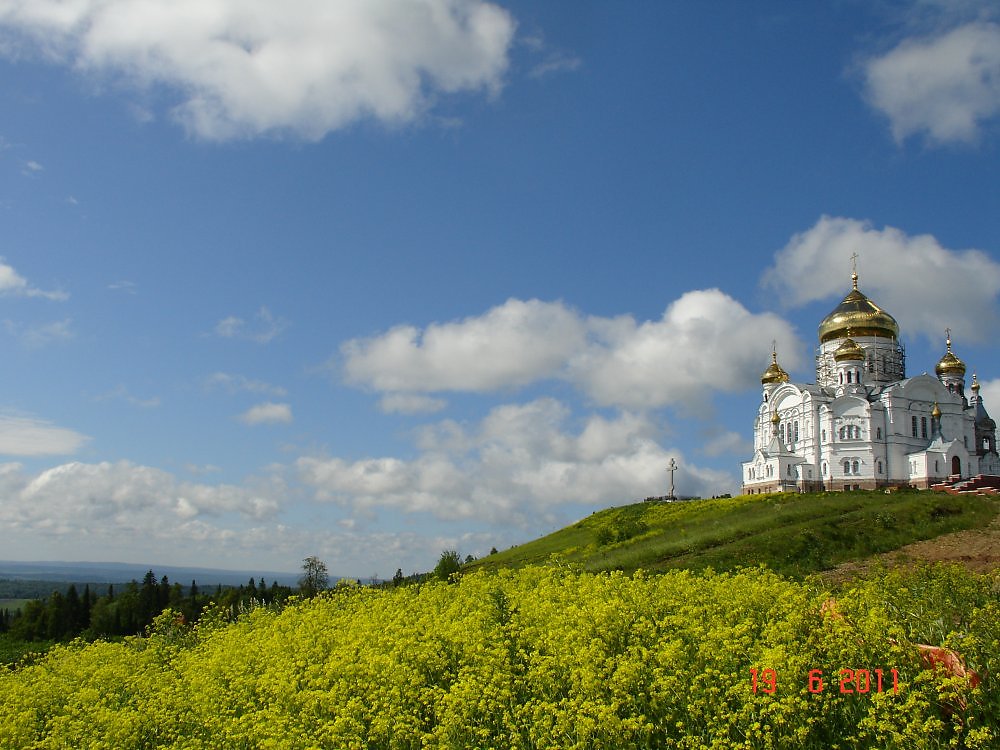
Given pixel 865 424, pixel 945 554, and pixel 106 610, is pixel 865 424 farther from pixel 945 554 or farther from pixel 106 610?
pixel 106 610

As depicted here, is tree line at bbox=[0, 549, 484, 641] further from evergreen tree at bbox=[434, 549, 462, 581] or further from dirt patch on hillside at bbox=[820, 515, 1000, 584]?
dirt patch on hillside at bbox=[820, 515, 1000, 584]

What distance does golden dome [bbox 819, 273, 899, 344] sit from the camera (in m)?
59.2

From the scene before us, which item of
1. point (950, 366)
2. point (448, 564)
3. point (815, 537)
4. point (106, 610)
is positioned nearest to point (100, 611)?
point (106, 610)

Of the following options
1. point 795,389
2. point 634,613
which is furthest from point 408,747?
point 795,389

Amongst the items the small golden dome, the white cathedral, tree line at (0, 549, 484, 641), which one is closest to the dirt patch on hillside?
tree line at (0, 549, 484, 641)

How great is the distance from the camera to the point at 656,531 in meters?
34.4

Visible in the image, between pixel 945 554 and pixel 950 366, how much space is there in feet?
162

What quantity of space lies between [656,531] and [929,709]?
27465 millimetres

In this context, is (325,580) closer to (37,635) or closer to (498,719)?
(37,635)

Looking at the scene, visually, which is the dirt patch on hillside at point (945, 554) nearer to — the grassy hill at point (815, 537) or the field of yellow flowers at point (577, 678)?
the grassy hill at point (815, 537)

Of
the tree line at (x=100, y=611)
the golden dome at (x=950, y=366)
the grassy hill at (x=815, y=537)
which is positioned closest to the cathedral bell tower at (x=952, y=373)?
the golden dome at (x=950, y=366)

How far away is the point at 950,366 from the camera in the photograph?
61312 mm

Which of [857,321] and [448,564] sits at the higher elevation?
[857,321]

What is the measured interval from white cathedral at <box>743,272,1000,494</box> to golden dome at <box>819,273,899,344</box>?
7 centimetres
